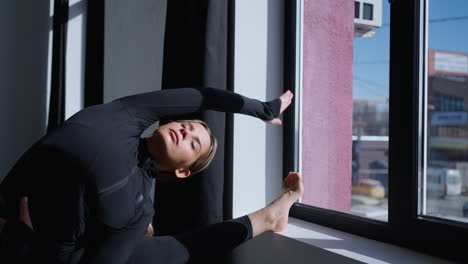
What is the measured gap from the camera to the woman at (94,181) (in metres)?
1.04

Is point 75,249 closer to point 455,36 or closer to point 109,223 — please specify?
point 109,223

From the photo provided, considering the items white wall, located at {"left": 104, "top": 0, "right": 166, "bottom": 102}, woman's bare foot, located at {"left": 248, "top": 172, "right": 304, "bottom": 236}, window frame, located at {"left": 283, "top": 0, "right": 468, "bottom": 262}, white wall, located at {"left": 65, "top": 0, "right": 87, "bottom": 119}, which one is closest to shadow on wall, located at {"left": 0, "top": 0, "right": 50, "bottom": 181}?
white wall, located at {"left": 65, "top": 0, "right": 87, "bottom": 119}

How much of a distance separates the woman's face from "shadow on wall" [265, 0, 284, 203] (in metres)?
0.63

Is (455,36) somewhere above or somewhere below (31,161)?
above

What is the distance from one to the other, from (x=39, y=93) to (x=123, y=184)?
5.91 ft

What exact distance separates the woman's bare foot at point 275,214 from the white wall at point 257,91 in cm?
35

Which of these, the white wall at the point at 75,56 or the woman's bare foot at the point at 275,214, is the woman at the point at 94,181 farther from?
the white wall at the point at 75,56

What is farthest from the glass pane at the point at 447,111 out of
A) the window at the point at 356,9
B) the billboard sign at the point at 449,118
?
the window at the point at 356,9

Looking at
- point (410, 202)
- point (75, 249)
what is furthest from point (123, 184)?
point (410, 202)

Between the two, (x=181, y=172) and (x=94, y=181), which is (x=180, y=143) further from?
(x=94, y=181)

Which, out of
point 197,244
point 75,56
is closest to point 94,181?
point 197,244

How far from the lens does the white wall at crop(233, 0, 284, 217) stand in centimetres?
177

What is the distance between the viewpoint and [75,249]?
108cm

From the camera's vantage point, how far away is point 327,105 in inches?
80.4
